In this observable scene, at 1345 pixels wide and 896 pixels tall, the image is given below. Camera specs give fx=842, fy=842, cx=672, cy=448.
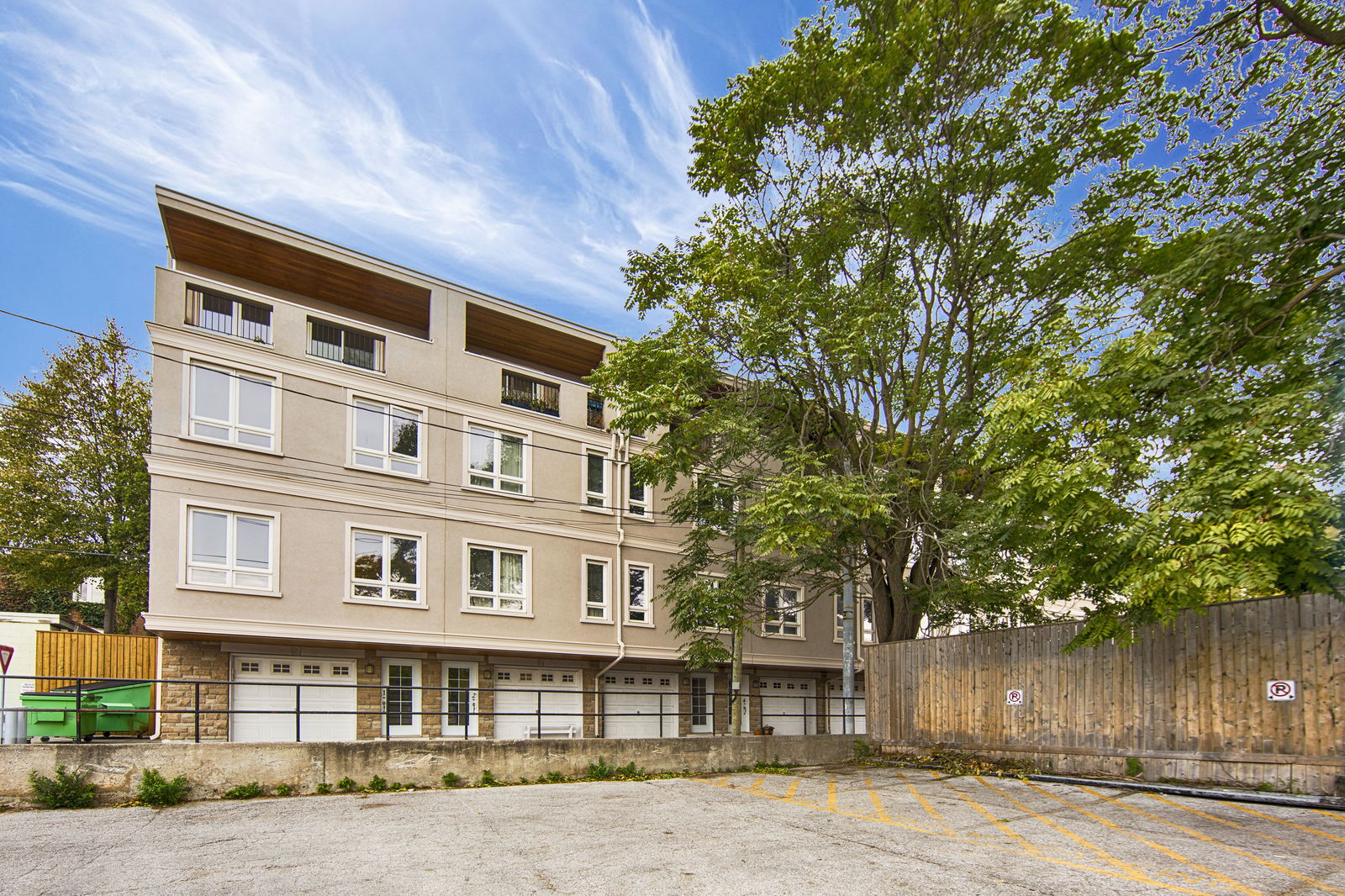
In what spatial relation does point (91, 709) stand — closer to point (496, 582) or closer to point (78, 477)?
point (496, 582)

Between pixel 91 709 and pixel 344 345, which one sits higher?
pixel 344 345

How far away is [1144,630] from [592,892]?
974 cm

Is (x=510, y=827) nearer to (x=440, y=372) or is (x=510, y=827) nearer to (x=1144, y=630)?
(x=1144, y=630)

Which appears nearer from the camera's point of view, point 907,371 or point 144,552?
point 907,371

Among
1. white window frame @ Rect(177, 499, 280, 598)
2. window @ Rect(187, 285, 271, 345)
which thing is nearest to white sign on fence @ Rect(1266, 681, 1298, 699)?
white window frame @ Rect(177, 499, 280, 598)

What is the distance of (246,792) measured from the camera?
11.2 meters

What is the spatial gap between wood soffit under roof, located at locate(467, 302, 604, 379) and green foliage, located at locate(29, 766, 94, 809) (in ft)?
47.3

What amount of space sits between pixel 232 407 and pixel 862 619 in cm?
1942

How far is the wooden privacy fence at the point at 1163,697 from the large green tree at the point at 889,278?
1.78 meters

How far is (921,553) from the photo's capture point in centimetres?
1794

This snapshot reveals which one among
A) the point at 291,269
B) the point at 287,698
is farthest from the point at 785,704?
the point at 291,269

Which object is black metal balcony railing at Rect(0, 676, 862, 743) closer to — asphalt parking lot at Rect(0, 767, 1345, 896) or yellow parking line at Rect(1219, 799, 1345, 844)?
asphalt parking lot at Rect(0, 767, 1345, 896)

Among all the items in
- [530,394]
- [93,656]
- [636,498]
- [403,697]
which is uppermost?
[530,394]

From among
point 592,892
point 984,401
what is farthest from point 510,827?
point 984,401
